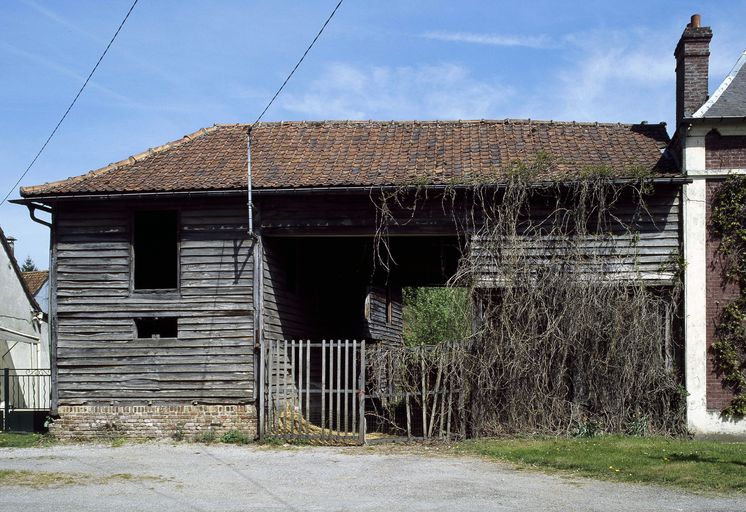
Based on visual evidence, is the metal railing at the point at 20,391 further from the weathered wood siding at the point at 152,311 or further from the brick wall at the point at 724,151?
the brick wall at the point at 724,151

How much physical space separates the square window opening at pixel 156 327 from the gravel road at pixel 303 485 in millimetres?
2975

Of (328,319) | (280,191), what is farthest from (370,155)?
(328,319)

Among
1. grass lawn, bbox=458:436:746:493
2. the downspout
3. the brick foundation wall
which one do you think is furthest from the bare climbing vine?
the downspout

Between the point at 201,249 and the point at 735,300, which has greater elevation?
the point at 201,249

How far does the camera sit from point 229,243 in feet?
54.6

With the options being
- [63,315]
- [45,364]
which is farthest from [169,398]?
[45,364]

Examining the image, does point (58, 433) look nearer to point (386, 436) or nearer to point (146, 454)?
point (146, 454)

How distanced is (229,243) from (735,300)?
9468 mm

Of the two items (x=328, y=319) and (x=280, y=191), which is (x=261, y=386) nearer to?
(x=280, y=191)

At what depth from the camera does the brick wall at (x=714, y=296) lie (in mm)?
15508

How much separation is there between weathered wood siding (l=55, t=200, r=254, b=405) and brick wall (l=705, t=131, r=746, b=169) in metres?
8.80

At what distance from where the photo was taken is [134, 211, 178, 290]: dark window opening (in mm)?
17172

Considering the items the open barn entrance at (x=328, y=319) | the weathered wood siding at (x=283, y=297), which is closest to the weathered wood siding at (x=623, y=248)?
the open barn entrance at (x=328, y=319)

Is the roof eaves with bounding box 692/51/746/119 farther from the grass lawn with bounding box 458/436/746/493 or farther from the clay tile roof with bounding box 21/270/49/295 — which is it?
the clay tile roof with bounding box 21/270/49/295
